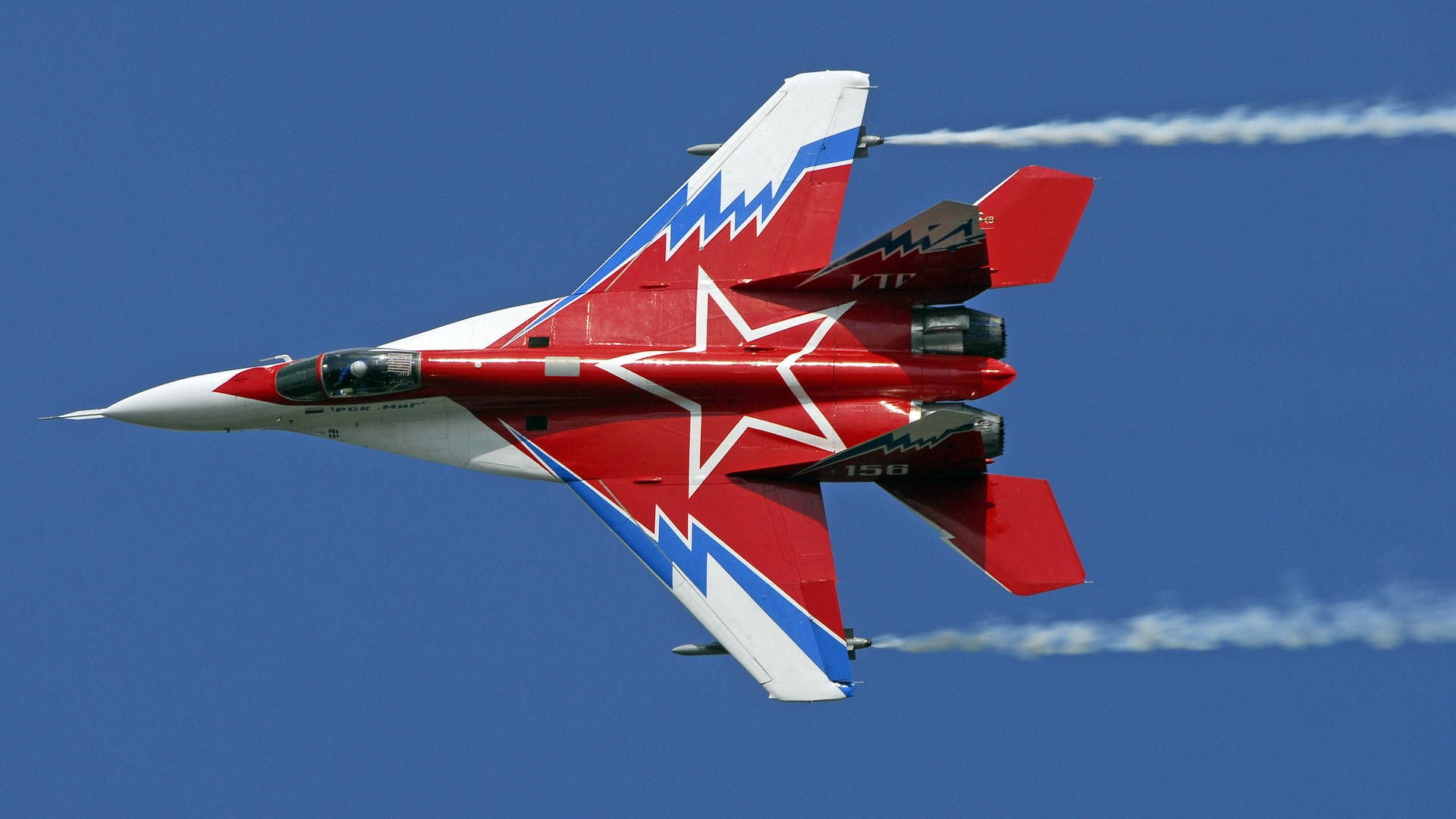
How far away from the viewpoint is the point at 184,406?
63.4ft

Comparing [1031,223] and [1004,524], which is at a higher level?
[1031,223]

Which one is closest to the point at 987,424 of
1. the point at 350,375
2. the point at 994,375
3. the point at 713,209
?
the point at 994,375

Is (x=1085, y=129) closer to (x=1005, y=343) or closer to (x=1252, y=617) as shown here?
(x=1005, y=343)

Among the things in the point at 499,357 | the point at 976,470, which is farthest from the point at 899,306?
the point at 499,357

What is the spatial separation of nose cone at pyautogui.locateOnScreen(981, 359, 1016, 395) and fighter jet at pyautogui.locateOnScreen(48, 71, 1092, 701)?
0.09ft

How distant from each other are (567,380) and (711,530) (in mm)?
2413

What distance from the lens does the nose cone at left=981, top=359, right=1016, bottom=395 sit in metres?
18.7

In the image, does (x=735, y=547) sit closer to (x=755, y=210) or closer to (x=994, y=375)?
(x=994, y=375)

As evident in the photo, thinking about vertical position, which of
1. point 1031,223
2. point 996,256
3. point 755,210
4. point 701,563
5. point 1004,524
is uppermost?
point 755,210

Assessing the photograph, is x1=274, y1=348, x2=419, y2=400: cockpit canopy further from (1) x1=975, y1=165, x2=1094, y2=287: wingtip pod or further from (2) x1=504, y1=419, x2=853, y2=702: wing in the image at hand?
(1) x1=975, y1=165, x2=1094, y2=287: wingtip pod

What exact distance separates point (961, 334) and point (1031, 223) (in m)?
1.62

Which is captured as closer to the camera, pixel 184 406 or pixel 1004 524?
pixel 1004 524

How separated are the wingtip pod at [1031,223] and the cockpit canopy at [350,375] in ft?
22.8

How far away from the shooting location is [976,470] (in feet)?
61.8
